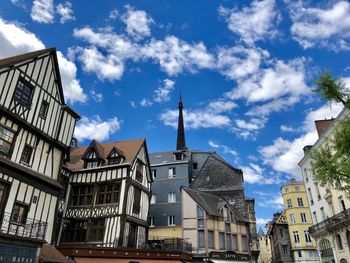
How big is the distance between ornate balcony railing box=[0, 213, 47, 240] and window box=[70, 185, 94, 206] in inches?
290

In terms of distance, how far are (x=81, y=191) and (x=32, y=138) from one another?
8.34m

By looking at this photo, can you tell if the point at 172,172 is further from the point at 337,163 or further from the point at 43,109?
the point at 337,163

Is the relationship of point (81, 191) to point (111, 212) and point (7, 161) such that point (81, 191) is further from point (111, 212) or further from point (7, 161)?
point (7, 161)

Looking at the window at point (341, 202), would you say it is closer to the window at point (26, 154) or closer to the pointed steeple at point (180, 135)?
the window at point (26, 154)

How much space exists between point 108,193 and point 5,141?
363 inches

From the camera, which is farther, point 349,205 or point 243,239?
point 243,239

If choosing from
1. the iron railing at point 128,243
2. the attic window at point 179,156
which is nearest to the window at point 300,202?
the attic window at point 179,156

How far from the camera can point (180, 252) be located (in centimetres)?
1958

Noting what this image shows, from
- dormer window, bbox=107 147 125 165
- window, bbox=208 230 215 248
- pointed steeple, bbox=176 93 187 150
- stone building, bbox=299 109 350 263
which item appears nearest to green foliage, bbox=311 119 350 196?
stone building, bbox=299 109 350 263

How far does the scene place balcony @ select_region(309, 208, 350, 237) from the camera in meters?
21.4

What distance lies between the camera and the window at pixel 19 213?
40.7 feet

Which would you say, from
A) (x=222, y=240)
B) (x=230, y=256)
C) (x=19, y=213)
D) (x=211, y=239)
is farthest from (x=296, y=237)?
(x=19, y=213)

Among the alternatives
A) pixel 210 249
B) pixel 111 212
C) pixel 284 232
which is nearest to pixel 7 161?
pixel 111 212

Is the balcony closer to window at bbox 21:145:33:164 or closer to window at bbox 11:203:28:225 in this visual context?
window at bbox 11:203:28:225
